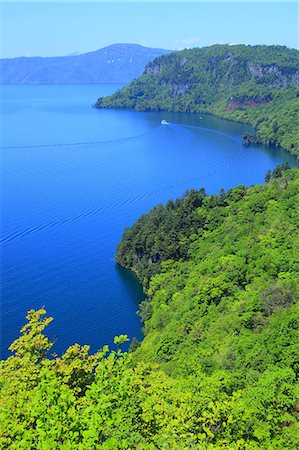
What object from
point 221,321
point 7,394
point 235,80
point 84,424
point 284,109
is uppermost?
point 235,80

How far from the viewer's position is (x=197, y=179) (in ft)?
230

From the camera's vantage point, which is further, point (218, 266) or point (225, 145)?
point (225, 145)

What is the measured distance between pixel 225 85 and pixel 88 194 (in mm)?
127895

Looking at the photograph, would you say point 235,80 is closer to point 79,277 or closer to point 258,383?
point 79,277

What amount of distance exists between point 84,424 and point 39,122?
398 ft

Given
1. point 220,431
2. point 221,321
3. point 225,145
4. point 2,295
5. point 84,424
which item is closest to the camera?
point 84,424

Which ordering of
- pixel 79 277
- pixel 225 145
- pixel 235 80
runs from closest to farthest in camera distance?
pixel 79 277, pixel 225 145, pixel 235 80

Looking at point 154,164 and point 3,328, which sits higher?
point 154,164

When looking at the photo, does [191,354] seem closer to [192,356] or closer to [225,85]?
[192,356]

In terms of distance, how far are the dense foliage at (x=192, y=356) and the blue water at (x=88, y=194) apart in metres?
3.90

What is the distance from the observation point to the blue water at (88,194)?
36.5m

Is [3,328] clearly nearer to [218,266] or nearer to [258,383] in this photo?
[218,266]

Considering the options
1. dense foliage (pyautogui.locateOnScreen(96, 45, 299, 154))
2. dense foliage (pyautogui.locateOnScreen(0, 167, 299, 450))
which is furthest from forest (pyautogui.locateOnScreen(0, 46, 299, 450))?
dense foliage (pyautogui.locateOnScreen(96, 45, 299, 154))

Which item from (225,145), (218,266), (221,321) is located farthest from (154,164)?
(221,321)
